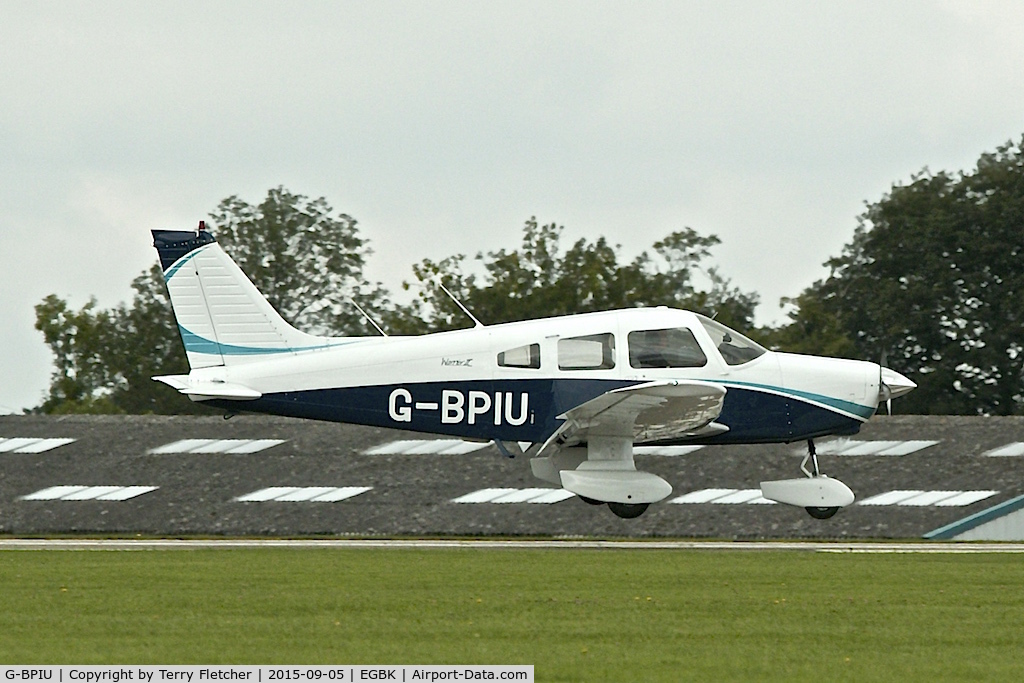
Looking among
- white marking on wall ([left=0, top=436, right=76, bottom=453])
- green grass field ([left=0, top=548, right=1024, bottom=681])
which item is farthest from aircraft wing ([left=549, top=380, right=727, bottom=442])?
white marking on wall ([left=0, top=436, right=76, bottom=453])

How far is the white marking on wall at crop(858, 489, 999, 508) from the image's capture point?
27.1 meters

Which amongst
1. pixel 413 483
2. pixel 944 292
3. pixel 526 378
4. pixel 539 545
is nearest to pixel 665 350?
pixel 526 378

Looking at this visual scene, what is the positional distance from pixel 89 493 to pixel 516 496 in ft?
25.0

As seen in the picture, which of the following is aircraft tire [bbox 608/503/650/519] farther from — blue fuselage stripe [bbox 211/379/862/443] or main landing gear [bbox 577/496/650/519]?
blue fuselage stripe [bbox 211/379/862/443]

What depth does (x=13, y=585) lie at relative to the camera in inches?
613

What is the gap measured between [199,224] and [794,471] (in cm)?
1193

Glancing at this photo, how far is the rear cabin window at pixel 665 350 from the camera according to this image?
68.6 feet

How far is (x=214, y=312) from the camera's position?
2131cm

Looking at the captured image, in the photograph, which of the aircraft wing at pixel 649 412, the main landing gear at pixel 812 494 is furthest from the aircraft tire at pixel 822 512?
the aircraft wing at pixel 649 412

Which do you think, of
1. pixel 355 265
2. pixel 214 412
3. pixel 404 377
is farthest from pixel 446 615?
pixel 355 265

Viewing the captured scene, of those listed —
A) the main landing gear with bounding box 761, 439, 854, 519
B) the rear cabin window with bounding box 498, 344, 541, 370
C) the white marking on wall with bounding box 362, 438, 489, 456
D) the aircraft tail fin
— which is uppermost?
the aircraft tail fin

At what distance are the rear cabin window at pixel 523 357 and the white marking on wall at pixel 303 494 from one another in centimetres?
795

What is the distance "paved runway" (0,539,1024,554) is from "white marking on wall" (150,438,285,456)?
5.12m

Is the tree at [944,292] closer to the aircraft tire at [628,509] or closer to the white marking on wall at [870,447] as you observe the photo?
the white marking on wall at [870,447]
